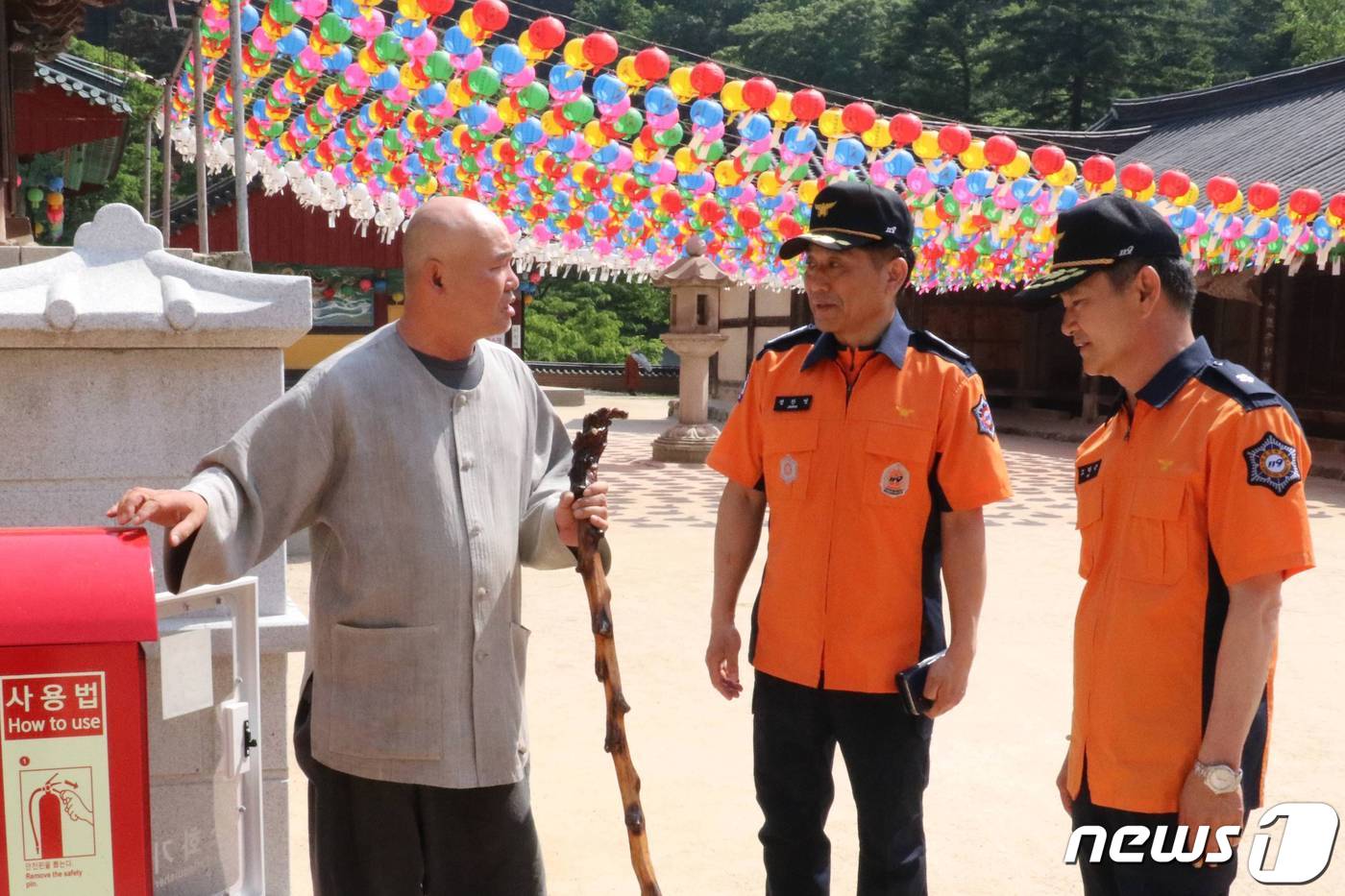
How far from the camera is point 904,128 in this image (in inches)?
318

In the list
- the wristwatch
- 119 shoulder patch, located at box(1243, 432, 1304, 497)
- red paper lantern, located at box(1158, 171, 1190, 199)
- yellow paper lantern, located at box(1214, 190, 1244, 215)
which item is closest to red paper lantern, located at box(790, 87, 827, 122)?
red paper lantern, located at box(1158, 171, 1190, 199)

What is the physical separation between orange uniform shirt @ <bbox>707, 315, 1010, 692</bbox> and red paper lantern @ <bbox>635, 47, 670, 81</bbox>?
549 centimetres

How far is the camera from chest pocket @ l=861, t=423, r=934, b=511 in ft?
7.94

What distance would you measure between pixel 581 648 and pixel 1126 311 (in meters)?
3.94

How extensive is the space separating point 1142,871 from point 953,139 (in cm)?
690

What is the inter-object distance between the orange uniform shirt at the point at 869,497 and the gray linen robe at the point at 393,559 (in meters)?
0.68

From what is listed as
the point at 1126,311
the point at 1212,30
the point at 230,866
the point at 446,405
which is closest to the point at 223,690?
the point at 230,866

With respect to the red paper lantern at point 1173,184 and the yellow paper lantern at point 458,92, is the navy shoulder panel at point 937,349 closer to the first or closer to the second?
the yellow paper lantern at point 458,92

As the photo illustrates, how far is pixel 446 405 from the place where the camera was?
2111mm

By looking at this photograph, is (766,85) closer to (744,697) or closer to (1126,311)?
(744,697)

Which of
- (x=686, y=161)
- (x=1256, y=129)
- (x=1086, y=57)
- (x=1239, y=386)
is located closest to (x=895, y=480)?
(x=1239, y=386)

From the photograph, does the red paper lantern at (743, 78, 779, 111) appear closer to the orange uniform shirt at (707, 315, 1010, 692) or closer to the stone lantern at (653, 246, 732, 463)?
the stone lantern at (653, 246, 732, 463)

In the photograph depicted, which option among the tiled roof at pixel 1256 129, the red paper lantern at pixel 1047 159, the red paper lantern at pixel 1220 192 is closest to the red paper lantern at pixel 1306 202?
the red paper lantern at pixel 1220 192

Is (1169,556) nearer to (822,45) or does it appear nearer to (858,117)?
(858,117)
